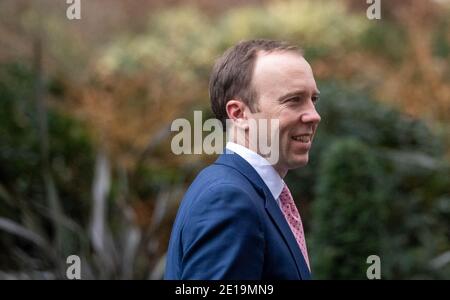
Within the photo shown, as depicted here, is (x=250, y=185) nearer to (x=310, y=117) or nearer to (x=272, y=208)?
(x=272, y=208)

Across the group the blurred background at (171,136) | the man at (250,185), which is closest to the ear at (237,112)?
the man at (250,185)

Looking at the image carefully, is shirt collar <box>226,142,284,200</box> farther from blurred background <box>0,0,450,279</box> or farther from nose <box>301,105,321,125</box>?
blurred background <box>0,0,450,279</box>

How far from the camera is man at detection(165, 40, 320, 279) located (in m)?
1.50

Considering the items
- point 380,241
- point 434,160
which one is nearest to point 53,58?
point 434,160

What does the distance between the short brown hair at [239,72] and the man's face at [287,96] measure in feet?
0.06

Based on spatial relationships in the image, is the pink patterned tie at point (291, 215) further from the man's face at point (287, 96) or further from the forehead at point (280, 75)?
the forehead at point (280, 75)

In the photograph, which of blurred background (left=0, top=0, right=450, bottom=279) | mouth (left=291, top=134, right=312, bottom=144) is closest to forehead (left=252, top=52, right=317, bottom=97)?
mouth (left=291, top=134, right=312, bottom=144)

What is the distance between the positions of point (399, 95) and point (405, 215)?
4.97ft

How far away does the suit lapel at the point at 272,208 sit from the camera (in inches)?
65.8

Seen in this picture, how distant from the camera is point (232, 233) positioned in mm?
1496

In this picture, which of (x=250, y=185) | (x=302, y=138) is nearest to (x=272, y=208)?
(x=250, y=185)

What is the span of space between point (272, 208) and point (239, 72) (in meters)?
0.32

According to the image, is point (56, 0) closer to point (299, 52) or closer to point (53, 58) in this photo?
point (53, 58)

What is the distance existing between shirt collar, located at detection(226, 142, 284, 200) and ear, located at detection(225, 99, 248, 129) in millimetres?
53
